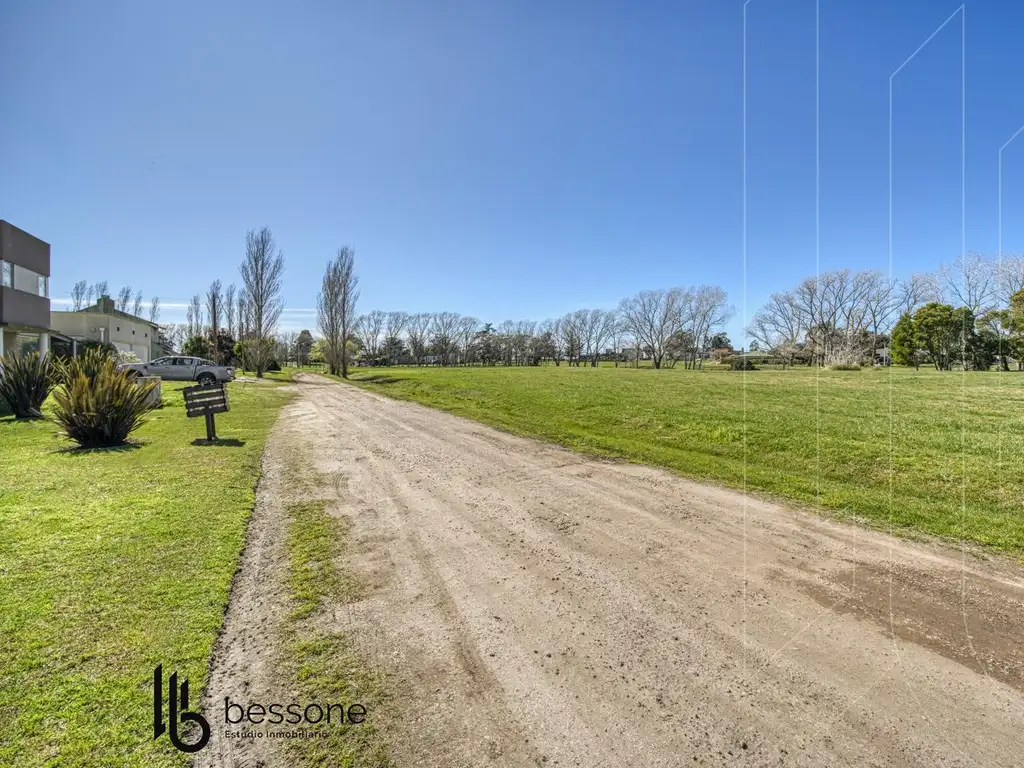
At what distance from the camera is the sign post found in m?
9.09

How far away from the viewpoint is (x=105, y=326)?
36.3 metres

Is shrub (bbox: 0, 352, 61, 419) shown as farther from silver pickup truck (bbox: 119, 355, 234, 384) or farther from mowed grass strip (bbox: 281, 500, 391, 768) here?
mowed grass strip (bbox: 281, 500, 391, 768)

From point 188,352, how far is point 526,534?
2062 inches

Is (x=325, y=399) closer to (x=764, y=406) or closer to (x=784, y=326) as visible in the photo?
(x=764, y=406)

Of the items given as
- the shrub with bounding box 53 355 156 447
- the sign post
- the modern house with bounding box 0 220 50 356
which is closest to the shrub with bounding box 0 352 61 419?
the shrub with bounding box 53 355 156 447

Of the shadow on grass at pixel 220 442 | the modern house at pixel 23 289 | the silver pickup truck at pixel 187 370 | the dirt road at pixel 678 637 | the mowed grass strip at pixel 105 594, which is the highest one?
the modern house at pixel 23 289

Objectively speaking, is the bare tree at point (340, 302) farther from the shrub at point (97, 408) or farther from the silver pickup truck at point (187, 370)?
the shrub at point (97, 408)

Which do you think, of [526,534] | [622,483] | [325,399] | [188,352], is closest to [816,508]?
[622,483]

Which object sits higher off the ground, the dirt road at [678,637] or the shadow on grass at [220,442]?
the shadow on grass at [220,442]

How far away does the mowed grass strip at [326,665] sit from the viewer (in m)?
1.86

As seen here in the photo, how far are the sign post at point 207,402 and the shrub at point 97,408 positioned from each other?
90cm

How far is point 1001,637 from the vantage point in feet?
8.75

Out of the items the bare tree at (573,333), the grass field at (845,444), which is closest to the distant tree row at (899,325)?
the grass field at (845,444)

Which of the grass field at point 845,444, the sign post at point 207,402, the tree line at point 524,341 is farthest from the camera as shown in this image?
the tree line at point 524,341
